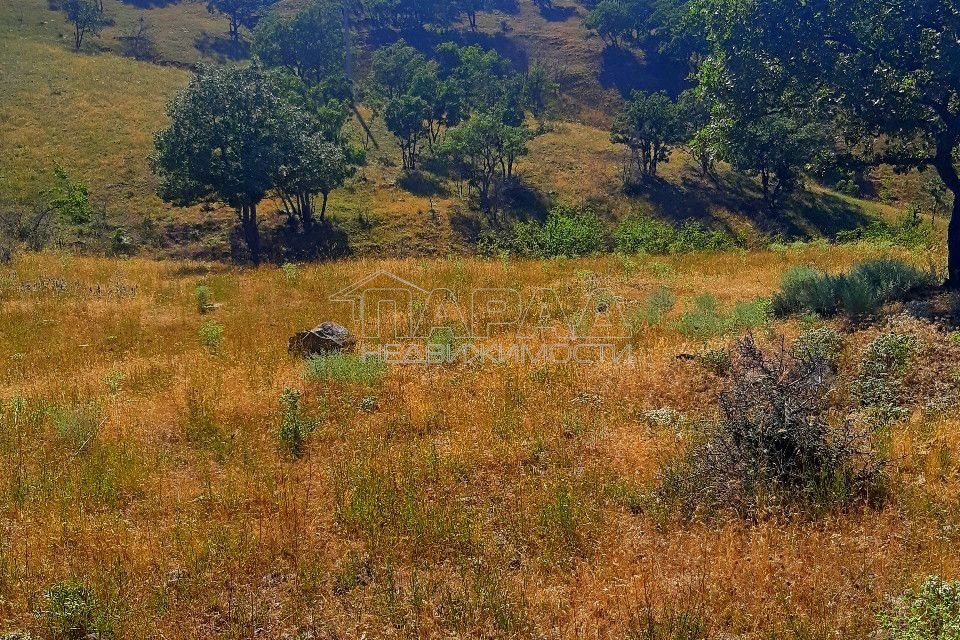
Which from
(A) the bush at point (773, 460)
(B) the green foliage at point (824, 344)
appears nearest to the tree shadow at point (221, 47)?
(B) the green foliage at point (824, 344)

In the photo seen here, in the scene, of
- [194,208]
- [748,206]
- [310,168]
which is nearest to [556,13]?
[748,206]

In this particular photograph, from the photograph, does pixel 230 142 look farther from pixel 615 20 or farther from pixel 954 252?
pixel 615 20

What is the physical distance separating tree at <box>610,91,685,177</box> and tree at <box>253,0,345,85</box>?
111ft

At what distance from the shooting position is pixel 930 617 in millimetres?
3195

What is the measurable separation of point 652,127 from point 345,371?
51460mm

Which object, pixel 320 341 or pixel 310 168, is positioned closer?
pixel 320 341

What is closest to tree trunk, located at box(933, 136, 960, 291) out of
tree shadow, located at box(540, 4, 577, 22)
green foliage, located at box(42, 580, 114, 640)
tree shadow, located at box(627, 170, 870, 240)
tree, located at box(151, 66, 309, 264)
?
green foliage, located at box(42, 580, 114, 640)

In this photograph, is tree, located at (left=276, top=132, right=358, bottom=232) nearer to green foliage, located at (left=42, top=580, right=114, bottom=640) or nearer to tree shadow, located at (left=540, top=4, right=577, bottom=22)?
green foliage, located at (left=42, top=580, right=114, bottom=640)

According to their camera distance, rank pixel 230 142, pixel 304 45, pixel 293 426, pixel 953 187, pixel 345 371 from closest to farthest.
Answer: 1. pixel 293 426
2. pixel 345 371
3. pixel 953 187
4. pixel 230 142
5. pixel 304 45

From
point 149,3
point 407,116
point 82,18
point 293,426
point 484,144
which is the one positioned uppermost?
point 149,3

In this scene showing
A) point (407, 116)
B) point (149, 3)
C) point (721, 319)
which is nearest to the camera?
point (721, 319)

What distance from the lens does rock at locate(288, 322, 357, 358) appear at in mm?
9336

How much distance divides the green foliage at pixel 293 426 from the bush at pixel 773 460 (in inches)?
152

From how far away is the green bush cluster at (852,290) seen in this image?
9.28 metres
